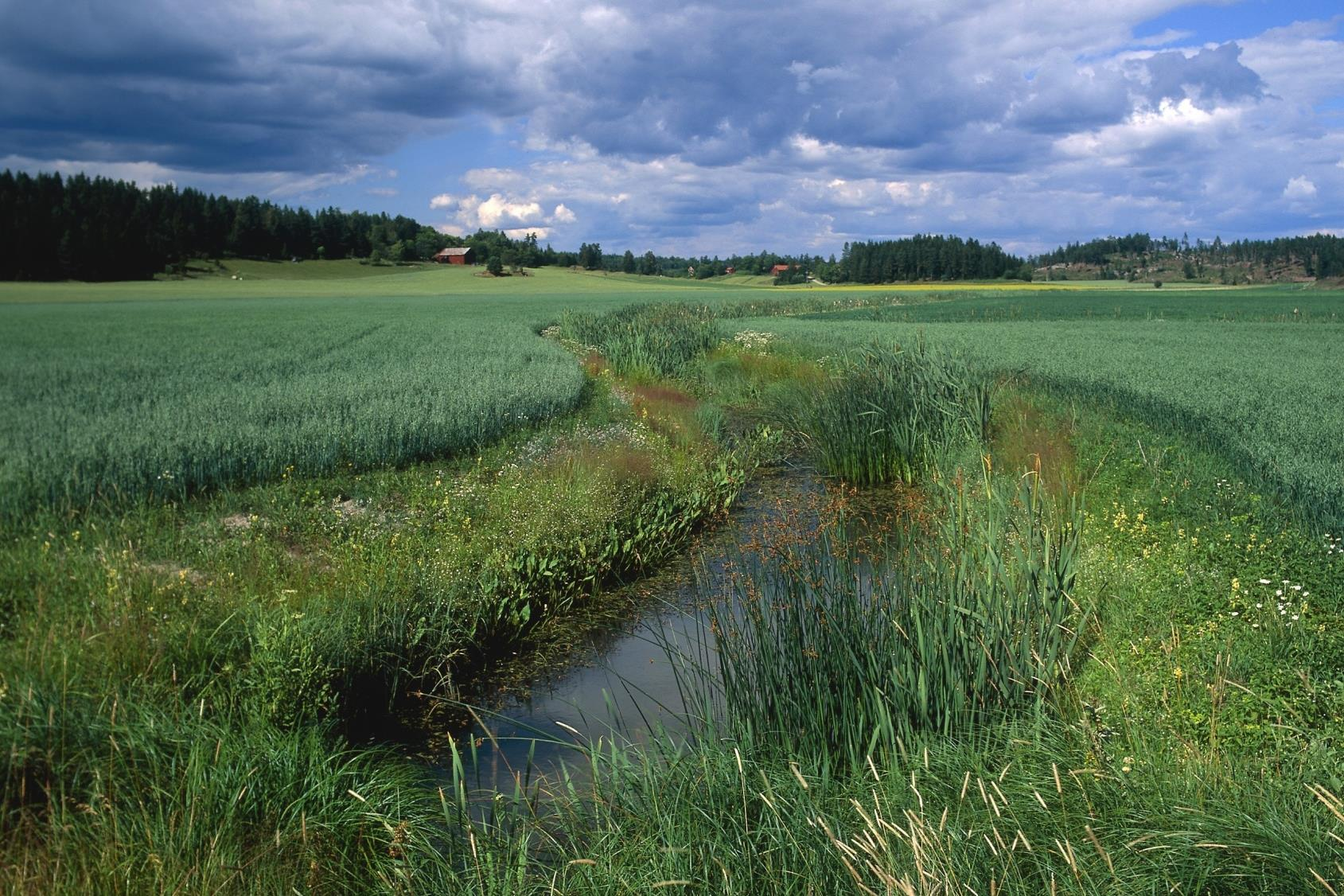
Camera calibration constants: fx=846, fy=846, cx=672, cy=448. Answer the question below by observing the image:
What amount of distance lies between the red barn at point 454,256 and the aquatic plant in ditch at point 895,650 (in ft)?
325

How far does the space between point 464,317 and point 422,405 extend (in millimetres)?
23249

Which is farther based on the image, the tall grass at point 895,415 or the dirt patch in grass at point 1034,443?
the tall grass at point 895,415

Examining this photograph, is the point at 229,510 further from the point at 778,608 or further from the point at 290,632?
the point at 778,608

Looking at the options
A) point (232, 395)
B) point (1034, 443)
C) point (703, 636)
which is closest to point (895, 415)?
point (1034, 443)

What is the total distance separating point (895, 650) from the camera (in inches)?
164

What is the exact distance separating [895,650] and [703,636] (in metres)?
2.33

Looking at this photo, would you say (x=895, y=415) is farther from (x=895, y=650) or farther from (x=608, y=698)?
(x=608, y=698)

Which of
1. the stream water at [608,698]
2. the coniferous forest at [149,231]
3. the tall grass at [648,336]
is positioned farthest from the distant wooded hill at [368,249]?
the stream water at [608,698]

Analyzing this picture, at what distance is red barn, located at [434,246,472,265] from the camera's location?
3903 inches

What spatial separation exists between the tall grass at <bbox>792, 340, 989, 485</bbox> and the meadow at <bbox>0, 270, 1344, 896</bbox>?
2.7 inches

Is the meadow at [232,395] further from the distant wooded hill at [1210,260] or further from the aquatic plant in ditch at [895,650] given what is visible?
the distant wooded hill at [1210,260]

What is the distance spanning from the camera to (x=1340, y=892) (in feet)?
7.89

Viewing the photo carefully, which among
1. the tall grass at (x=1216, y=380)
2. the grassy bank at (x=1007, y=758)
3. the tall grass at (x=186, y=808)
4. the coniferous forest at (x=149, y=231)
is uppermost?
the coniferous forest at (x=149, y=231)

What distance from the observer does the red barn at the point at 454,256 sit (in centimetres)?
9912
